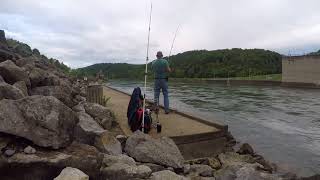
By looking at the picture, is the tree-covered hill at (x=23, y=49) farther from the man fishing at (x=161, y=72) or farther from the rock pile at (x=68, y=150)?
the rock pile at (x=68, y=150)

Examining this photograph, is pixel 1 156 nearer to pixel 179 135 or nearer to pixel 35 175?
pixel 35 175

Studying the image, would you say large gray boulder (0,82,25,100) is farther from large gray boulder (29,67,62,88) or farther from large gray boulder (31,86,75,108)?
large gray boulder (29,67,62,88)

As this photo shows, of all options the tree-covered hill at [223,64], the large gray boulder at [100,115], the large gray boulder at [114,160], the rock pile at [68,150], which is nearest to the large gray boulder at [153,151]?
the rock pile at [68,150]

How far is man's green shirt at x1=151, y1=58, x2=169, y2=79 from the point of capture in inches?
418

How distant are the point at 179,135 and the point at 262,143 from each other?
16.3ft

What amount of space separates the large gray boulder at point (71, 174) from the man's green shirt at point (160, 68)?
19.9 feet

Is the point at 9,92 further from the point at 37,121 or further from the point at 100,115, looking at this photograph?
the point at 100,115

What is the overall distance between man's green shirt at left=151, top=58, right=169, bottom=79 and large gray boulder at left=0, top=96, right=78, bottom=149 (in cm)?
514

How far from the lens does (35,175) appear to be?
4.99m

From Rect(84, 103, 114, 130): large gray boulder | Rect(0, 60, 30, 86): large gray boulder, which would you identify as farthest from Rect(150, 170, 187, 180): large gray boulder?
Rect(0, 60, 30, 86): large gray boulder

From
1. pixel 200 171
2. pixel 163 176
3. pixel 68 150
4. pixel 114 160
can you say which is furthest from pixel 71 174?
pixel 200 171

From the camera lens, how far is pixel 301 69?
205ft

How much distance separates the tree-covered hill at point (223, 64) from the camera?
98.8 meters

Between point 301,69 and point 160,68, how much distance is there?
56.3 m
